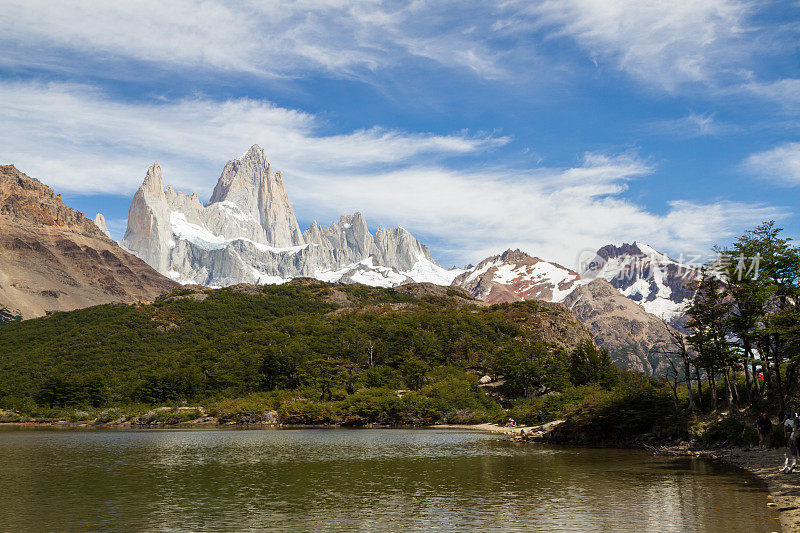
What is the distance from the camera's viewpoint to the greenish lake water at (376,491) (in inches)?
1066

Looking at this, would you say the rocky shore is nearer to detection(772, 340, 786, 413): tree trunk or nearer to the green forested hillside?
detection(772, 340, 786, 413): tree trunk

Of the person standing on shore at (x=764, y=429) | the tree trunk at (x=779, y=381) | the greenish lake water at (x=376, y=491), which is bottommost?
the greenish lake water at (x=376, y=491)

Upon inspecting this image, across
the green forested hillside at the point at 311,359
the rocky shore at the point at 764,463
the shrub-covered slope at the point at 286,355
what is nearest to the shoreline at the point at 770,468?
the rocky shore at the point at 764,463

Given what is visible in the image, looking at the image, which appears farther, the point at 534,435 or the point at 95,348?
the point at 95,348

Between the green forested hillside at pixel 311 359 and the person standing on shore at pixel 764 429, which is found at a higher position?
the green forested hillside at pixel 311 359

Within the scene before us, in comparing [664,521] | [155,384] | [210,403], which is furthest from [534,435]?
[155,384]

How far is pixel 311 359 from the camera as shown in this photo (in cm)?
13962

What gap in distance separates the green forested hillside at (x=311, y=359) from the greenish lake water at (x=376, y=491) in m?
57.4

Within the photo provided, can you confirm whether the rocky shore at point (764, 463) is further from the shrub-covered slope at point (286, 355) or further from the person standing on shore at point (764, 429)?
the shrub-covered slope at point (286, 355)

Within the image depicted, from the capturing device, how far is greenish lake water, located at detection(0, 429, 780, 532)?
2708cm

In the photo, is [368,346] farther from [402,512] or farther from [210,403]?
[402,512]

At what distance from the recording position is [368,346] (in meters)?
150

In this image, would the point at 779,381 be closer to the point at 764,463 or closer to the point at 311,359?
the point at 764,463

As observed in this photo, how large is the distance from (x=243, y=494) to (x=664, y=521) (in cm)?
2211
